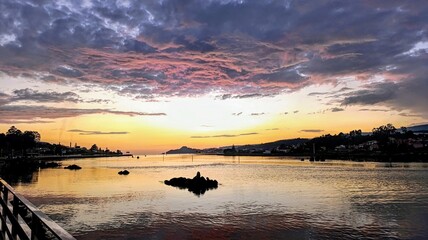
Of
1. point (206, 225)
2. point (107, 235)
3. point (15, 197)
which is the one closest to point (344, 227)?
point (206, 225)

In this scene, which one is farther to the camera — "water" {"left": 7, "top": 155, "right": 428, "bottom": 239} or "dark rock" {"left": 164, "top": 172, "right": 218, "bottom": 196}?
"dark rock" {"left": 164, "top": 172, "right": 218, "bottom": 196}

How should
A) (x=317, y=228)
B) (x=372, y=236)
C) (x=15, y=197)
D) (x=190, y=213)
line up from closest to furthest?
1. (x=15, y=197)
2. (x=372, y=236)
3. (x=317, y=228)
4. (x=190, y=213)

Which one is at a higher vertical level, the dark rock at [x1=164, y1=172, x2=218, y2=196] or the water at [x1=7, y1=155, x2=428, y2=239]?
the dark rock at [x1=164, y1=172, x2=218, y2=196]

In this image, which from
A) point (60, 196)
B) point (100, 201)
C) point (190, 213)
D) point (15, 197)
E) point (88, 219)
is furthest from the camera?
point (60, 196)

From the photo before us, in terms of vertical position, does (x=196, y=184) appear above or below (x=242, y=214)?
above

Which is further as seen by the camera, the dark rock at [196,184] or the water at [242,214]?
the dark rock at [196,184]

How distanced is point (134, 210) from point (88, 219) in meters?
5.43

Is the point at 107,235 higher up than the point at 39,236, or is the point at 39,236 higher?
the point at 39,236

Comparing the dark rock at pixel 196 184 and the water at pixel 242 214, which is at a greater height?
the dark rock at pixel 196 184

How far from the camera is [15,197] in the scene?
747cm

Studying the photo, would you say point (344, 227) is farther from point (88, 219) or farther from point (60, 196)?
point (60, 196)

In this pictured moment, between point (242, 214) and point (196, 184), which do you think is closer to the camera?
point (242, 214)

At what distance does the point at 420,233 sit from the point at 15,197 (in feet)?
84.6

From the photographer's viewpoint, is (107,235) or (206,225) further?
(206,225)
